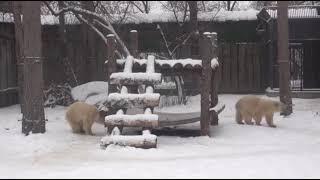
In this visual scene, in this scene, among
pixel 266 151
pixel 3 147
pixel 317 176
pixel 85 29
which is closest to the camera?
pixel 317 176

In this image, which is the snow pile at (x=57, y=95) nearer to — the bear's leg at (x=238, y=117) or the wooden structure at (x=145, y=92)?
the wooden structure at (x=145, y=92)

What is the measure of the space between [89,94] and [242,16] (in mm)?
8638

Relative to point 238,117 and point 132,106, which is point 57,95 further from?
point 132,106

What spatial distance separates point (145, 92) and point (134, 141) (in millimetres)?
1648

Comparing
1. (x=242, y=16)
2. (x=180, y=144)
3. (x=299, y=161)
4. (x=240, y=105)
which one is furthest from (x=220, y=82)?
(x=299, y=161)

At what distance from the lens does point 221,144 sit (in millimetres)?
10359

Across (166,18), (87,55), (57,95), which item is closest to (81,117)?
(57,95)

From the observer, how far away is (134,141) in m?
9.61

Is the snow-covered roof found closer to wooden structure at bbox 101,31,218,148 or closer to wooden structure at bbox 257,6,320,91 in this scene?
wooden structure at bbox 257,6,320,91

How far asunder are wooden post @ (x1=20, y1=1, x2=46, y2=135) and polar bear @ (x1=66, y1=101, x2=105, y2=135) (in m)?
0.75

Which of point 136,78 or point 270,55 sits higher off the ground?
point 270,55

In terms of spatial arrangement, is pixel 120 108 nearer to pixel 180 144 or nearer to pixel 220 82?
pixel 180 144

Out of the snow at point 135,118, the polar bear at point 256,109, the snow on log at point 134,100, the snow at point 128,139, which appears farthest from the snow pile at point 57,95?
the snow at point 128,139

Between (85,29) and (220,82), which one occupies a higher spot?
(85,29)
